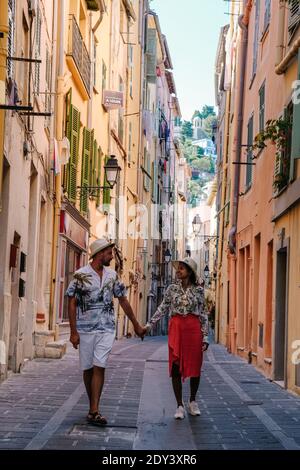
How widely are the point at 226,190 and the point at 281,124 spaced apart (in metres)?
17.3

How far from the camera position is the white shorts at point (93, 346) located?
29.1 feet

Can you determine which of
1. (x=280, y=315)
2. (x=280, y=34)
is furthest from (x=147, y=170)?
(x=280, y=315)

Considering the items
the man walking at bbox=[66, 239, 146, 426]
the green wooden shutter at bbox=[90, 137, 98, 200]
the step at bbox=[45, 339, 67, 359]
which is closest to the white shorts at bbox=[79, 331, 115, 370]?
the man walking at bbox=[66, 239, 146, 426]

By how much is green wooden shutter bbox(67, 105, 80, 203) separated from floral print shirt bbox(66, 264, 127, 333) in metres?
11.9

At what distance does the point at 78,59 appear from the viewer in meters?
21.2

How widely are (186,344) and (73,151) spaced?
12.2 meters

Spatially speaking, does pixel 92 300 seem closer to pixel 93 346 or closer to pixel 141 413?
pixel 93 346

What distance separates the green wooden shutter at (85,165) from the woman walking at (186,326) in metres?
13.2

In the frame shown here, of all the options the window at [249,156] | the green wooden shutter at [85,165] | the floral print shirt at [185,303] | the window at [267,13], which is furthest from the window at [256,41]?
the floral print shirt at [185,303]

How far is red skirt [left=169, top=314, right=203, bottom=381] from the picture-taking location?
382 inches

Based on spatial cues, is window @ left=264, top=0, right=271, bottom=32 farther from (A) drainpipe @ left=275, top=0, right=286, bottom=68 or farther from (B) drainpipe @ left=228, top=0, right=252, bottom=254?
(B) drainpipe @ left=228, top=0, right=252, bottom=254

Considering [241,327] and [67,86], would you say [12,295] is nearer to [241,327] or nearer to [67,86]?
[67,86]

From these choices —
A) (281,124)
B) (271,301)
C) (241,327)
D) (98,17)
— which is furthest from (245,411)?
(98,17)

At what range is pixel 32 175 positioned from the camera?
52.7ft
